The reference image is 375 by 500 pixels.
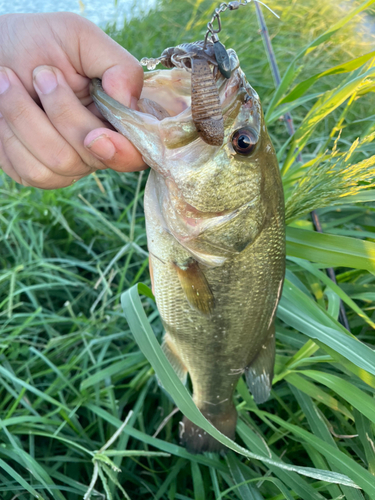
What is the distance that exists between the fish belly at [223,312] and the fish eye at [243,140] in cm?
27

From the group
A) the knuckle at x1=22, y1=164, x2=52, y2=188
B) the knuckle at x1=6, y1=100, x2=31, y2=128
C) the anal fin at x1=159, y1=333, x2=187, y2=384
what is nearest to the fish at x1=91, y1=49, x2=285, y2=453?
the anal fin at x1=159, y1=333, x2=187, y2=384

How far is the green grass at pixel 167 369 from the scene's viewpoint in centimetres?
141

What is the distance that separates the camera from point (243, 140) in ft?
3.85

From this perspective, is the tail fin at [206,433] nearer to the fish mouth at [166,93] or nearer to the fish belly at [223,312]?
the fish belly at [223,312]

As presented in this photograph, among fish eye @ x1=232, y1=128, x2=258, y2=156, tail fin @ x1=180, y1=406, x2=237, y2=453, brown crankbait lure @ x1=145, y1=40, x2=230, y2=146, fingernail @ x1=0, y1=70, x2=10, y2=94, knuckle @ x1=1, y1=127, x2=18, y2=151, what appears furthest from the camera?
tail fin @ x1=180, y1=406, x2=237, y2=453

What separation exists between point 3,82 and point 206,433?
5.26 feet

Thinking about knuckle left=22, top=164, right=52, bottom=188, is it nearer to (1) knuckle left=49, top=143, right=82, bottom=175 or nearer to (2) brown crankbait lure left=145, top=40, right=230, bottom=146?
(1) knuckle left=49, top=143, right=82, bottom=175

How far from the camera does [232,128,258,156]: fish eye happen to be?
1.17 m

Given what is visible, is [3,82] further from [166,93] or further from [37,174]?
[166,93]

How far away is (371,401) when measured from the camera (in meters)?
1.34

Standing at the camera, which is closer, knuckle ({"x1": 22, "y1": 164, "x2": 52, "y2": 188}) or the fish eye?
the fish eye

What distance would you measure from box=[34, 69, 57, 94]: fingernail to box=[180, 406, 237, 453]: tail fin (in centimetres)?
145

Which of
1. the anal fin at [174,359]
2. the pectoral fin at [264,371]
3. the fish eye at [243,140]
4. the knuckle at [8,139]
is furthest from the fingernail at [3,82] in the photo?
the pectoral fin at [264,371]

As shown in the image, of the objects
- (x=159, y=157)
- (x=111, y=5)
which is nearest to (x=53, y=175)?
Answer: (x=159, y=157)
